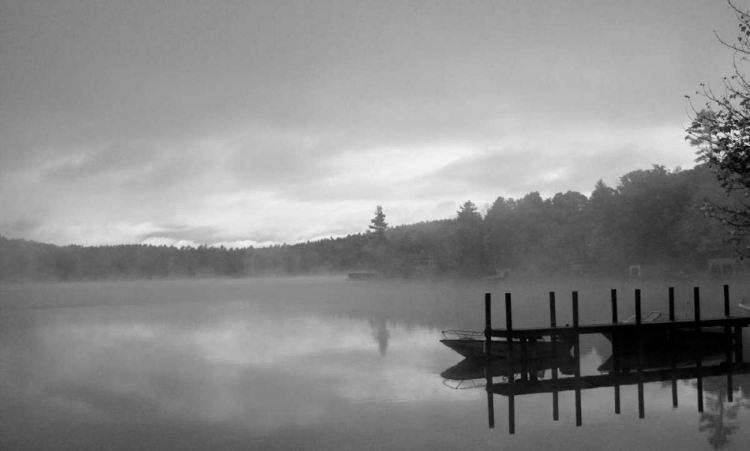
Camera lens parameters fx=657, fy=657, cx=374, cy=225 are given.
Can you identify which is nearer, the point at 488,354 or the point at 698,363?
the point at 698,363

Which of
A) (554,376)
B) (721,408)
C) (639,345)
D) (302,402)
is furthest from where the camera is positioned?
(639,345)

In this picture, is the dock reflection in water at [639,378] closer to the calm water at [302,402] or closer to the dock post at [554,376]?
the dock post at [554,376]

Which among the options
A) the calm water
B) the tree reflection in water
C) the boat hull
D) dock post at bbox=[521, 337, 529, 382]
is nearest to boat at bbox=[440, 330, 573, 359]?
the boat hull

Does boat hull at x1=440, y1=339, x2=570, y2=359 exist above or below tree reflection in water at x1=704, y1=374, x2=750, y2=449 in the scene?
above

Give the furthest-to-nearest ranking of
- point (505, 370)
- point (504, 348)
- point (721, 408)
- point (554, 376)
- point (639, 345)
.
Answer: point (639, 345)
point (504, 348)
point (505, 370)
point (554, 376)
point (721, 408)

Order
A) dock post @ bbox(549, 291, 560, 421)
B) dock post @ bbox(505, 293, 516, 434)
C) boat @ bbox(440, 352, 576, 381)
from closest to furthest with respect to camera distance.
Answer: dock post @ bbox(505, 293, 516, 434), dock post @ bbox(549, 291, 560, 421), boat @ bbox(440, 352, 576, 381)

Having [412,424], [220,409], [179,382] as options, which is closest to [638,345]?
[412,424]

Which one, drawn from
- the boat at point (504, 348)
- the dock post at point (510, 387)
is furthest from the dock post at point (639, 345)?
the dock post at point (510, 387)

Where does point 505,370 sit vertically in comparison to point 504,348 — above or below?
below

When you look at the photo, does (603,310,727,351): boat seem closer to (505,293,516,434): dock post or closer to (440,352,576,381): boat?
(440,352,576,381): boat

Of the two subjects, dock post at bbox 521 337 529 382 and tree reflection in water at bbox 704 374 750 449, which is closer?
tree reflection in water at bbox 704 374 750 449

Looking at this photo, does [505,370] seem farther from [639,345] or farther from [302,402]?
[302,402]

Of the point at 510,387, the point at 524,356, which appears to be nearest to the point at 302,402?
the point at 510,387

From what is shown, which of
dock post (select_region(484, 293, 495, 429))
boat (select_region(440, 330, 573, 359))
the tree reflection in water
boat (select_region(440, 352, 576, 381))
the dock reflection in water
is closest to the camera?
the tree reflection in water
